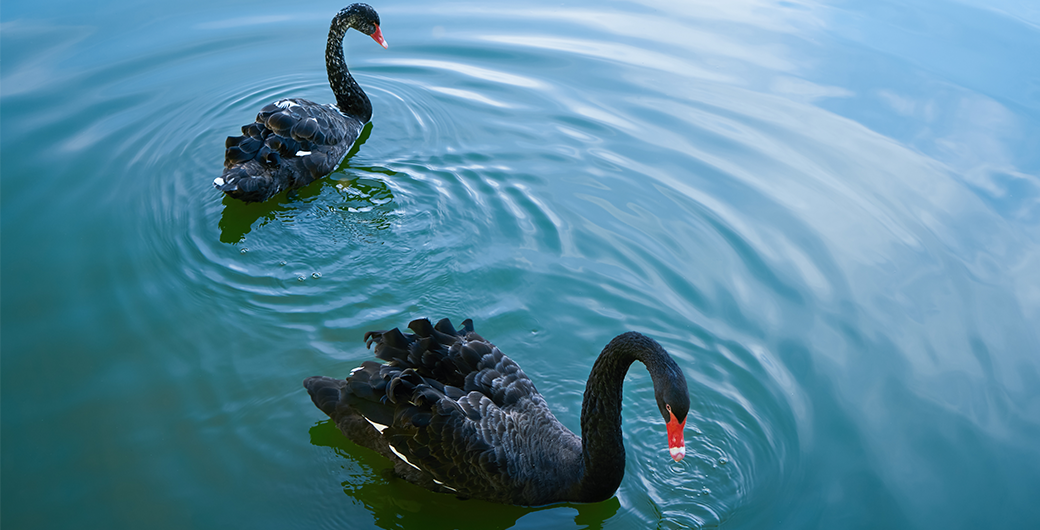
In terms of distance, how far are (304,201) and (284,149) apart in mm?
392

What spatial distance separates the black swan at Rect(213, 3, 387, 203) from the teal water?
8.3 inches

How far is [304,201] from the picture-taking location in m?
5.26

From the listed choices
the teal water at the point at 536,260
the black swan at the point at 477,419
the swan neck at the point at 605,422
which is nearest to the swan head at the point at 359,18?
the teal water at the point at 536,260

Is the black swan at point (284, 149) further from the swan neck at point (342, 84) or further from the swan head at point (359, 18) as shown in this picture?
the swan head at point (359, 18)

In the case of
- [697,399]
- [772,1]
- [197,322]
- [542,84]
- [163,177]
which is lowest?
[697,399]

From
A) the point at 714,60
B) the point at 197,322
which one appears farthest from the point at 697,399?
the point at 714,60

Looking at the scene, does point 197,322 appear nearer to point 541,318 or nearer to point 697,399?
point 541,318

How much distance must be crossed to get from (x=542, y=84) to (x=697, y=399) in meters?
A: 3.98

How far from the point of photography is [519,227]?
5.12m

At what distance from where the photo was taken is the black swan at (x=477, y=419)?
3109 millimetres

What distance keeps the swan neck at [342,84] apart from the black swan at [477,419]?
3.31 meters

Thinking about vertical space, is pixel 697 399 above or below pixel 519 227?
below

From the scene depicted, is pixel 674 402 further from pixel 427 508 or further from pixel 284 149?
pixel 284 149

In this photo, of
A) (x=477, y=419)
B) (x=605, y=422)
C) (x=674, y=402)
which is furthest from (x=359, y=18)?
(x=674, y=402)
